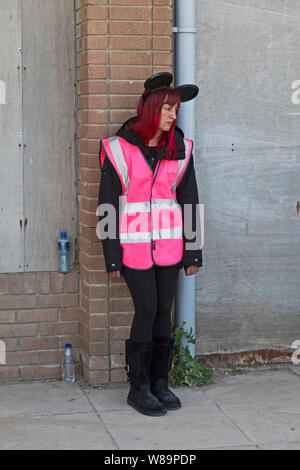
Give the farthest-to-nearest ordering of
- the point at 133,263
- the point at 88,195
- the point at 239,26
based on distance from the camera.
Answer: the point at 239,26 < the point at 88,195 < the point at 133,263

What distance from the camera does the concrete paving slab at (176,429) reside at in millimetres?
4273

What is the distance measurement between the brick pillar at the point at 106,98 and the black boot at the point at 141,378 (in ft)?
1.46

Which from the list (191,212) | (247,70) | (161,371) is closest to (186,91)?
(191,212)

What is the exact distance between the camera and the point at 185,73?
17.3 ft

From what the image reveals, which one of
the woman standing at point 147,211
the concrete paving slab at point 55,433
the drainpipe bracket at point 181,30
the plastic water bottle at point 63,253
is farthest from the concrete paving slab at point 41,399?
the drainpipe bracket at point 181,30

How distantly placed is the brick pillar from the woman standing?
0.35 m

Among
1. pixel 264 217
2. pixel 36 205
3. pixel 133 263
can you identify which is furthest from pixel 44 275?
pixel 264 217

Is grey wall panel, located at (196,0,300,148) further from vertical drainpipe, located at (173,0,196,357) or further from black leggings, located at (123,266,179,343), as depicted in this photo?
black leggings, located at (123,266,179,343)

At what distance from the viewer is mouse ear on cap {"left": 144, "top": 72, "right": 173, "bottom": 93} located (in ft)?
15.1

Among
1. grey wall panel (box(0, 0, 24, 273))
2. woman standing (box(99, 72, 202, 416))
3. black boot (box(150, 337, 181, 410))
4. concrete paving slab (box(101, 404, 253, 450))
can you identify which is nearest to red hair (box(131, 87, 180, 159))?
woman standing (box(99, 72, 202, 416))

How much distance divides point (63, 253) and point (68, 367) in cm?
78
